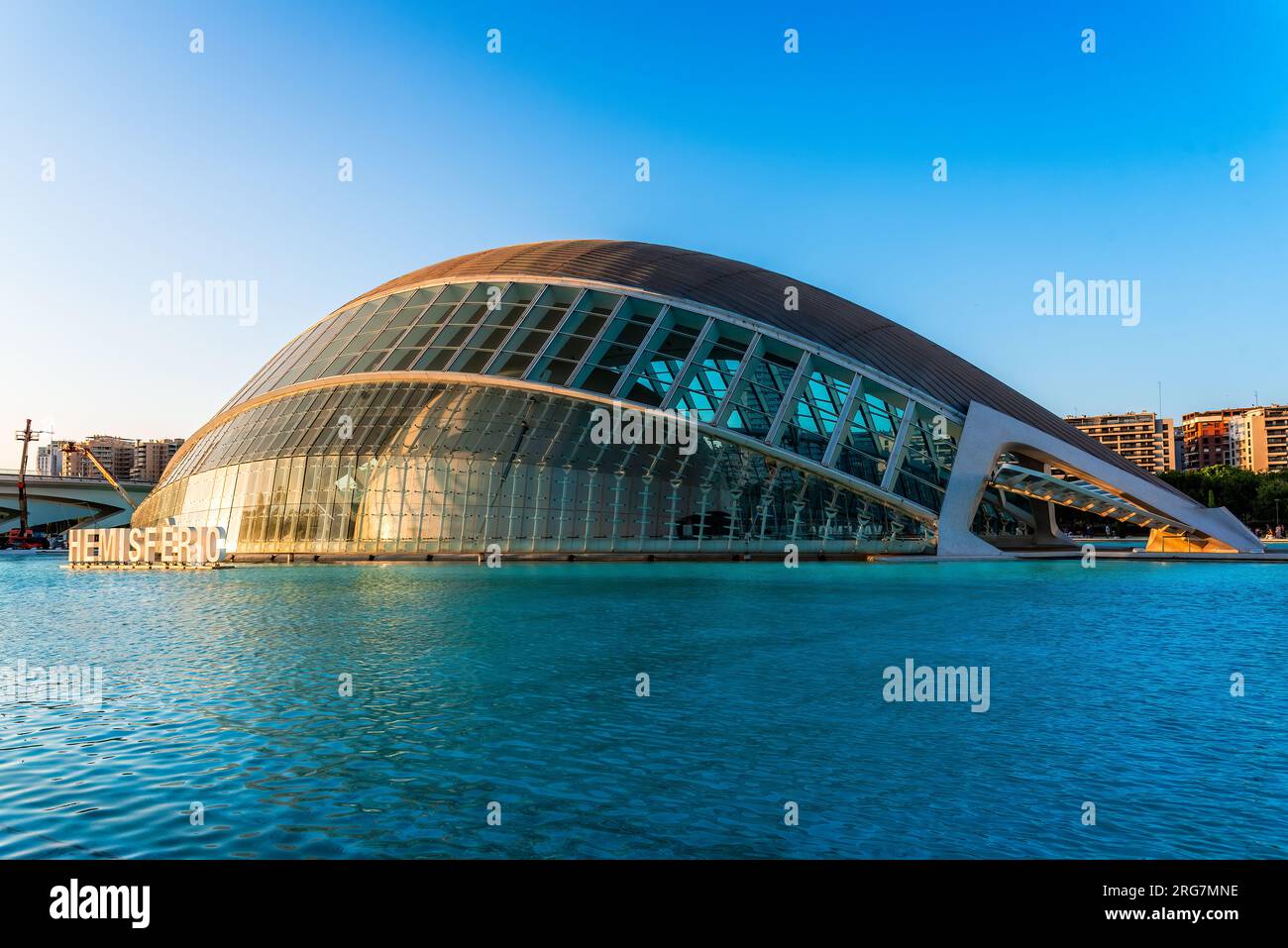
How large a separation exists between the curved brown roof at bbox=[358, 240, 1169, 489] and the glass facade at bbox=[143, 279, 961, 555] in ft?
4.87

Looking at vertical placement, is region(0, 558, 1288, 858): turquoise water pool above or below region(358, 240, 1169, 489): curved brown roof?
below

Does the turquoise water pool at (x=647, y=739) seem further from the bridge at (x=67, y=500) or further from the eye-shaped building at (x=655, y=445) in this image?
the bridge at (x=67, y=500)

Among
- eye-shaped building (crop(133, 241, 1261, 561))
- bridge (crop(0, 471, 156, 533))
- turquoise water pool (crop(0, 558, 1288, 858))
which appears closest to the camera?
turquoise water pool (crop(0, 558, 1288, 858))

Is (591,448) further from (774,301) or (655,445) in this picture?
(774,301)

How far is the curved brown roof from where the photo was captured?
46.9 metres

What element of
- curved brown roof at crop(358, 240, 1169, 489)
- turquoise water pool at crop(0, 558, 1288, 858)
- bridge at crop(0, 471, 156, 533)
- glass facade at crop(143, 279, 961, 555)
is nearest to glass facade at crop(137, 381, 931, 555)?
glass facade at crop(143, 279, 961, 555)

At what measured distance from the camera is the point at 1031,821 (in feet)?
24.5

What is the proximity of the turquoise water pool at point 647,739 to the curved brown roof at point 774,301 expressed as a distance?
26519 mm

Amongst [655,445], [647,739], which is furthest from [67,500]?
[647,739]

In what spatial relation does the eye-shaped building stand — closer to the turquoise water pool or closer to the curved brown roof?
the curved brown roof

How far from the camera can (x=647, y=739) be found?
10.2 meters

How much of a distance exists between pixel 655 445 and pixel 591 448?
10.2 ft

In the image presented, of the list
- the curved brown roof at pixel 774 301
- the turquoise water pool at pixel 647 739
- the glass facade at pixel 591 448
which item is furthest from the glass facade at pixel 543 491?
the turquoise water pool at pixel 647 739

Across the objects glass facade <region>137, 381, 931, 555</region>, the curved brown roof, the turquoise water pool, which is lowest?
the turquoise water pool
